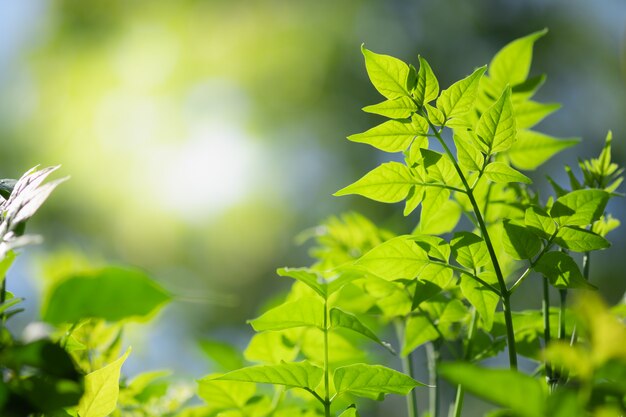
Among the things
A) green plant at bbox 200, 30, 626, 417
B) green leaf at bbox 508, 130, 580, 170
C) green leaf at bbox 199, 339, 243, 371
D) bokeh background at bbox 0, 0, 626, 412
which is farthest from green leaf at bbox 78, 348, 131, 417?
bokeh background at bbox 0, 0, 626, 412

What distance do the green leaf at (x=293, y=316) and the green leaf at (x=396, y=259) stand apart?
0.16 feet

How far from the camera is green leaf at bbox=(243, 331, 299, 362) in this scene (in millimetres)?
541

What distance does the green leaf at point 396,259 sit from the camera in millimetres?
408

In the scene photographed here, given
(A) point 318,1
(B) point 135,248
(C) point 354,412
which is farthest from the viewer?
(A) point 318,1

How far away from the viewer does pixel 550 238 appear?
40 centimetres

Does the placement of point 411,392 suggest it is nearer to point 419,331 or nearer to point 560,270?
point 419,331

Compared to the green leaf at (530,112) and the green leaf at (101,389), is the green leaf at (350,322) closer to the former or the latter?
the green leaf at (101,389)

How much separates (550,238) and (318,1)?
21.6 ft

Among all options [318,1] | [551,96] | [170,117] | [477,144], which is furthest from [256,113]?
[477,144]

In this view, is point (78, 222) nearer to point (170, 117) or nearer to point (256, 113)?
point (170, 117)

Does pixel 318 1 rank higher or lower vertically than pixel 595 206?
higher

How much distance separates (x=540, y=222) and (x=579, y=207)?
0.9 inches

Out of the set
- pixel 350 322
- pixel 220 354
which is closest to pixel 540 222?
pixel 350 322

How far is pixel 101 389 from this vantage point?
0.37 m
